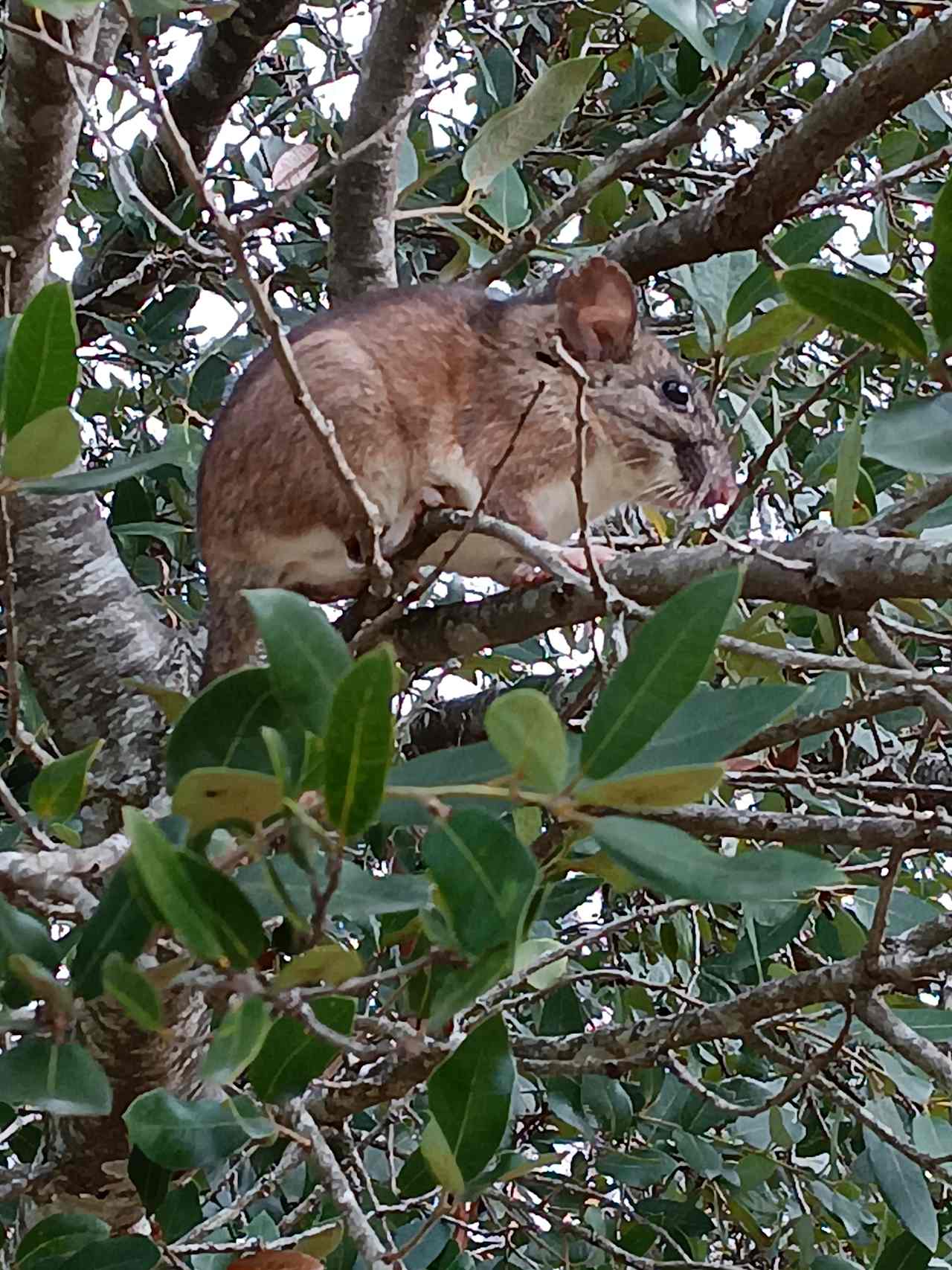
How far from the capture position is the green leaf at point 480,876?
0.80 metres

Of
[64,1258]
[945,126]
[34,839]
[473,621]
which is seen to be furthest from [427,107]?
[64,1258]

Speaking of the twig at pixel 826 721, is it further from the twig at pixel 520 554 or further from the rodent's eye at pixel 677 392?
the rodent's eye at pixel 677 392

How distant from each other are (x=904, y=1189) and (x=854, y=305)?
4.11 ft

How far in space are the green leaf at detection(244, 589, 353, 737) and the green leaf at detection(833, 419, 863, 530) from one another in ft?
2.53

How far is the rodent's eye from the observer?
297 centimetres

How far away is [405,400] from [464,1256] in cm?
143

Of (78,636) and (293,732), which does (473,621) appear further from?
(293,732)

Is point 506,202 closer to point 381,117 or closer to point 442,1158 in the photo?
point 381,117

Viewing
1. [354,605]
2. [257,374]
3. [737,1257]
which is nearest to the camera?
[354,605]

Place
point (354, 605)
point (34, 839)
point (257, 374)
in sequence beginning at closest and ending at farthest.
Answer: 1. point (34, 839)
2. point (354, 605)
3. point (257, 374)

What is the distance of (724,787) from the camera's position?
1.88m

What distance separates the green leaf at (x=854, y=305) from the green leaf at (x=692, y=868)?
0.48 m

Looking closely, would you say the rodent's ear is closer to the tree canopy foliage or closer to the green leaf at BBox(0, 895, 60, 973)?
the tree canopy foliage

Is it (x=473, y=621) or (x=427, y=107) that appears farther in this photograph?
(x=427, y=107)
